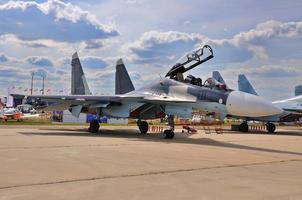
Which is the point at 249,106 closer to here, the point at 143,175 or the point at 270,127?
the point at 143,175

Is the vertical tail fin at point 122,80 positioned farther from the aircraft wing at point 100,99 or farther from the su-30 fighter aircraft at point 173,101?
the aircraft wing at point 100,99

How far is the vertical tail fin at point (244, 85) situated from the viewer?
30422 mm

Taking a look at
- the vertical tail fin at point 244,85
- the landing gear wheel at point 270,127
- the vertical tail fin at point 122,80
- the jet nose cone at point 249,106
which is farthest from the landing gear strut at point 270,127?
the jet nose cone at point 249,106

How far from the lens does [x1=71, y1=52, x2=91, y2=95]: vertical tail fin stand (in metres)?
23.5

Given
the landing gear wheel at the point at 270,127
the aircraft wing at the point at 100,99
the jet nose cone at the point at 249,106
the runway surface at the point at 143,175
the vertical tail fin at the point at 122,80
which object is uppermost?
the vertical tail fin at the point at 122,80

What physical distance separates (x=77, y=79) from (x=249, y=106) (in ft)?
44.3

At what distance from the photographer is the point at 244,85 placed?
3080 centimetres

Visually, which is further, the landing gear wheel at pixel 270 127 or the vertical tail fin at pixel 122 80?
the landing gear wheel at pixel 270 127

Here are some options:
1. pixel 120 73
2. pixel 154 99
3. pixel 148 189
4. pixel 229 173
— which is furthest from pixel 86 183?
pixel 120 73

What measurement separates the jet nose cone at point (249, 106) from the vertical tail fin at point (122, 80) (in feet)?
31.9

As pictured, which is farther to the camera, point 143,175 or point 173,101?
point 173,101

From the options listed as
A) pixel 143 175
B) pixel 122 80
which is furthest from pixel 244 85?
pixel 143 175

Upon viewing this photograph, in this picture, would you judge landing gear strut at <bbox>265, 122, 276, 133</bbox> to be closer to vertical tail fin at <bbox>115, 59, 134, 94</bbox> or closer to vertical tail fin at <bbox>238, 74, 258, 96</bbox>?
vertical tail fin at <bbox>238, 74, 258, 96</bbox>

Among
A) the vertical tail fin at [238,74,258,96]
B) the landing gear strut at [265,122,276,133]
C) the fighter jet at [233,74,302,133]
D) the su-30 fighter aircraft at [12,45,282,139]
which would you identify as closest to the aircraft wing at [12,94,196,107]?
the su-30 fighter aircraft at [12,45,282,139]
